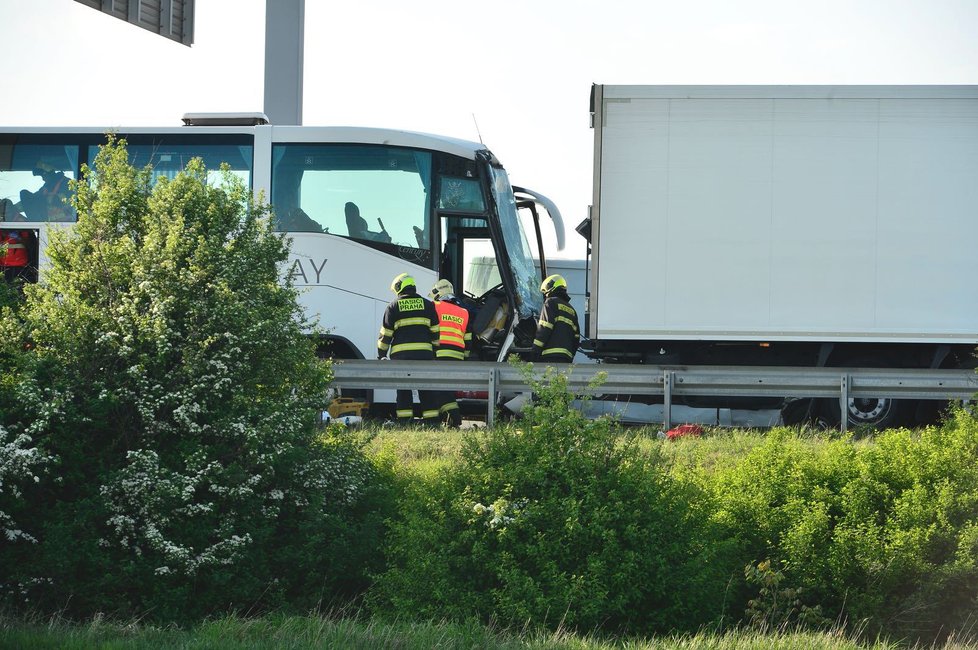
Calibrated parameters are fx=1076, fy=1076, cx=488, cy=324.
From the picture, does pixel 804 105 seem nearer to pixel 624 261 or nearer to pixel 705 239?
pixel 705 239

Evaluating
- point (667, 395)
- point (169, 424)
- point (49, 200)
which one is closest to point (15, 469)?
point (169, 424)

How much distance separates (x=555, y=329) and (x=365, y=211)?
9.79 feet

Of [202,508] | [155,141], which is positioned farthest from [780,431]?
[155,141]

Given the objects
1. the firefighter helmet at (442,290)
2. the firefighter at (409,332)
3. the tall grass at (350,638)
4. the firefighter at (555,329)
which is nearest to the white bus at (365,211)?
the firefighter helmet at (442,290)

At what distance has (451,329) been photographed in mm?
13164

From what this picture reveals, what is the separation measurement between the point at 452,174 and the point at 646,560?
817 centimetres

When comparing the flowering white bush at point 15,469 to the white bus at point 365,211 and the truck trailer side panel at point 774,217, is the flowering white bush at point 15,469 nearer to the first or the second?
the white bus at point 365,211

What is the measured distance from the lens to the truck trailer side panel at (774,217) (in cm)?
1304

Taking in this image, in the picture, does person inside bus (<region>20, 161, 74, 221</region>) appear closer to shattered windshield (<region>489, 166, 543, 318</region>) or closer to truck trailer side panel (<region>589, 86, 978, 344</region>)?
shattered windshield (<region>489, 166, 543, 318</region>)

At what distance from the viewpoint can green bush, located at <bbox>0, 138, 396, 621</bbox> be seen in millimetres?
6711

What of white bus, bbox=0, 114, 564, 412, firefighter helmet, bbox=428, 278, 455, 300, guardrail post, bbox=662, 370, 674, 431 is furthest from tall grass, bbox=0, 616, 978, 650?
white bus, bbox=0, 114, 564, 412

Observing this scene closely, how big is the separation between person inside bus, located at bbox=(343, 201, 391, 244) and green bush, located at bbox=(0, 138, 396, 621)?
19.1 feet

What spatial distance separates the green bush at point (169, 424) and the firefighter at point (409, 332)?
4.51 m

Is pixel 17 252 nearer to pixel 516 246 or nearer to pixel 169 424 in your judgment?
pixel 516 246
